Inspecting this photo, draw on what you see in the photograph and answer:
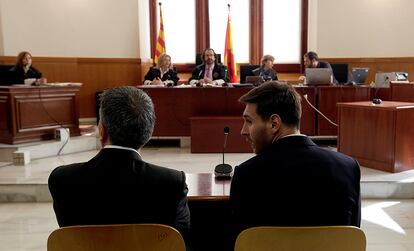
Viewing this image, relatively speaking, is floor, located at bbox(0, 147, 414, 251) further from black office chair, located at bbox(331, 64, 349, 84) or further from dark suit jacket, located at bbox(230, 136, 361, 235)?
black office chair, located at bbox(331, 64, 349, 84)

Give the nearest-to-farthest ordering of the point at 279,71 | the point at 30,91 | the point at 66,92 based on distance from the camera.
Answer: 1. the point at 30,91
2. the point at 66,92
3. the point at 279,71

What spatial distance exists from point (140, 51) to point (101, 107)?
6.81 meters

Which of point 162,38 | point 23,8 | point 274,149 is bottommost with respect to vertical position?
point 274,149

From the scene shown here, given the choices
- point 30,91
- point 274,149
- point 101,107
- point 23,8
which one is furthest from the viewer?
point 23,8

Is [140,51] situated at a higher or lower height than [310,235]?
higher

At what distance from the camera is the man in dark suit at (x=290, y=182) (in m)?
1.32

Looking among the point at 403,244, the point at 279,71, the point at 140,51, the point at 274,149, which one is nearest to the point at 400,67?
the point at 279,71

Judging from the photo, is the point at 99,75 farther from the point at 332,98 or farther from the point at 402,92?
the point at 402,92

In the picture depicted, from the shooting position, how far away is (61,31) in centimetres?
760

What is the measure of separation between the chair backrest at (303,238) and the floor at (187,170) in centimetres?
195

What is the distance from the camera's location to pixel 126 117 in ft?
4.74

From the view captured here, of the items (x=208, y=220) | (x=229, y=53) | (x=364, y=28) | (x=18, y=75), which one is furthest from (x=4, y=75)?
(x=364, y=28)

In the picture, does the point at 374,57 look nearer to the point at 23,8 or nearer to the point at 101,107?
the point at 23,8

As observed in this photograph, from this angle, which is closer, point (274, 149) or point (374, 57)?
point (274, 149)
